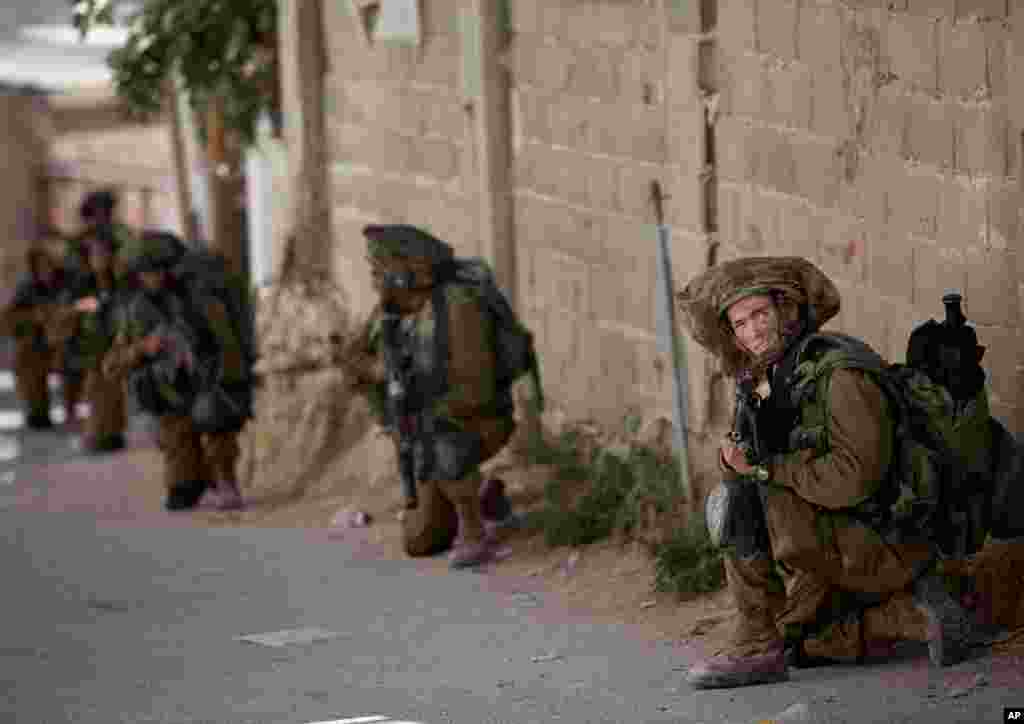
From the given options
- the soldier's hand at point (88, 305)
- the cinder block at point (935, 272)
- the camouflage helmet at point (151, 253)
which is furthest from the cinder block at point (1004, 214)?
the soldier's hand at point (88, 305)

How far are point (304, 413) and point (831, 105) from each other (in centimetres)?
486

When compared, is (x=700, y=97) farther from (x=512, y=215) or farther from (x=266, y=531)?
(x=266, y=531)

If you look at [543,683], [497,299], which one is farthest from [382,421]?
[543,683]

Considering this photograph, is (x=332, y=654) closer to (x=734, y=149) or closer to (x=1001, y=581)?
(x=1001, y=581)

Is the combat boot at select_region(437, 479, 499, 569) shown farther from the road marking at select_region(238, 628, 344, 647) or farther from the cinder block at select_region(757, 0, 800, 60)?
the cinder block at select_region(757, 0, 800, 60)

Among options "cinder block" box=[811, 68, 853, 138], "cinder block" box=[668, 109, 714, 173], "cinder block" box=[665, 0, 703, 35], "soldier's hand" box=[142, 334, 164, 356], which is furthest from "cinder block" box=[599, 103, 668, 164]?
"soldier's hand" box=[142, 334, 164, 356]

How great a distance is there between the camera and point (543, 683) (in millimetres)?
7047

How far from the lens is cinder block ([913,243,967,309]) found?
734 cm

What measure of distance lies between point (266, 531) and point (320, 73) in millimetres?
3258

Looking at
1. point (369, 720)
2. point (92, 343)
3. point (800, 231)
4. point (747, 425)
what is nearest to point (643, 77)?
point (800, 231)

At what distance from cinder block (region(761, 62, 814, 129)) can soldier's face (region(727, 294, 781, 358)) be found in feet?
5.80

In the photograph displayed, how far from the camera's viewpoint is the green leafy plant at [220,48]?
13.5 metres

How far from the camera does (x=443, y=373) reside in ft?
30.1

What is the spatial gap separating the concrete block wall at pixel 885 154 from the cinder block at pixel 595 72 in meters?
0.93
